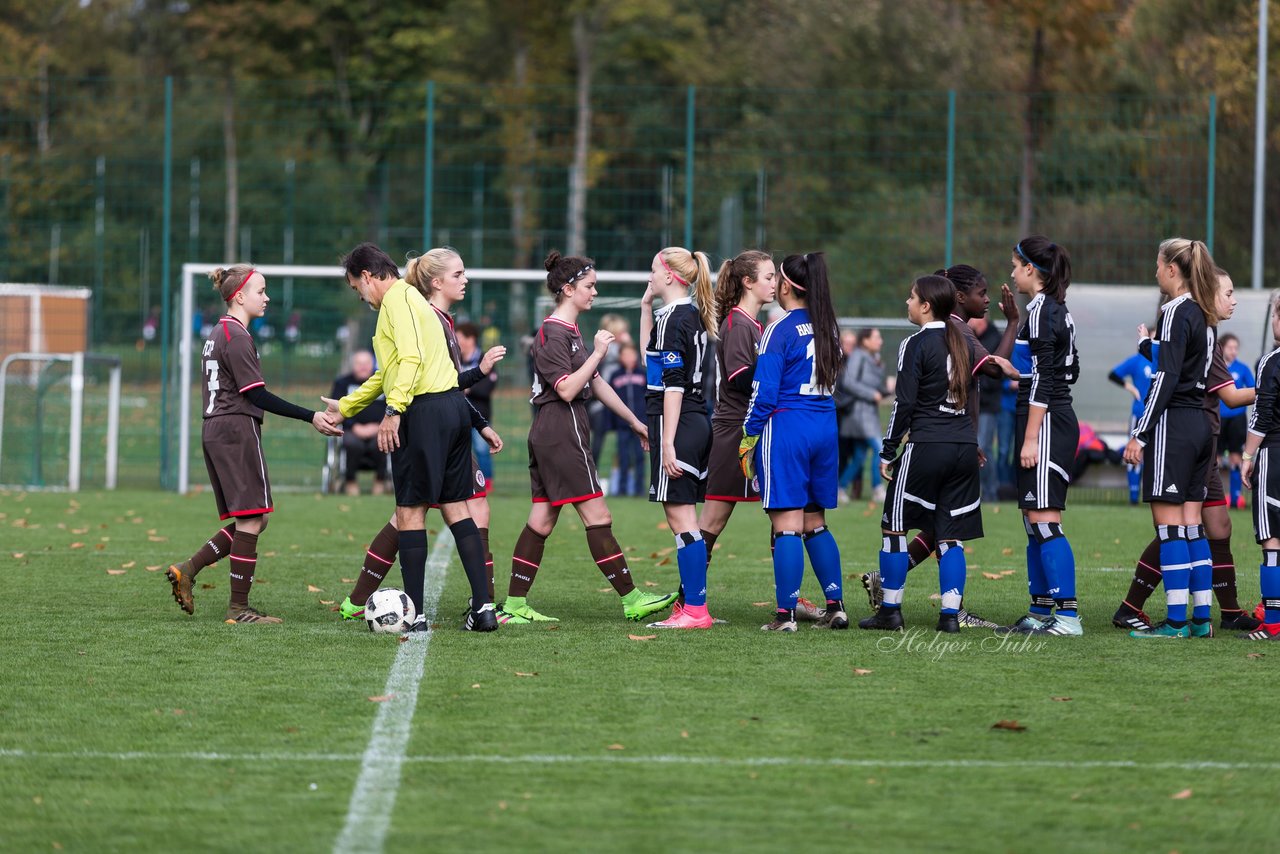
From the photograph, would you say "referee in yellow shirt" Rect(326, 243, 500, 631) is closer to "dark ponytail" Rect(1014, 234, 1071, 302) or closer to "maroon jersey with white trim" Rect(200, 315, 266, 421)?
"maroon jersey with white trim" Rect(200, 315, 266, 421)

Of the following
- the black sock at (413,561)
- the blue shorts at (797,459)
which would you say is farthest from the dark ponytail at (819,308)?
the black sock at (413,561)

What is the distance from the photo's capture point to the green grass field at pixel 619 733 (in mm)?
4625

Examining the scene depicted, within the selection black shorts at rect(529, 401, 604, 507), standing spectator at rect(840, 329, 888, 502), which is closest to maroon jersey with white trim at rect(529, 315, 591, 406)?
black shorts at rect(529, 401, 604, 507)

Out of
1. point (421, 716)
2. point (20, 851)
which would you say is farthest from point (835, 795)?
point (20, 851)

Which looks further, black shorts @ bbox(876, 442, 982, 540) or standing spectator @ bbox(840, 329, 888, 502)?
standing spectator @ bbox(840, 329, 888, 502)

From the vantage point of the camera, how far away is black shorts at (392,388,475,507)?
7.64 metres

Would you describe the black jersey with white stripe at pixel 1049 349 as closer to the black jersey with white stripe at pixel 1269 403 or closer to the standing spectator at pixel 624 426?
the black jersey with white stripe at pixel 1269 403

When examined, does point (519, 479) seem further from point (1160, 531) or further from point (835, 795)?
point (835, 795)

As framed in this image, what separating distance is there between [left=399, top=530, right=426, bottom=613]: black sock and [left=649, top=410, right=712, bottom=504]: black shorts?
1.17m

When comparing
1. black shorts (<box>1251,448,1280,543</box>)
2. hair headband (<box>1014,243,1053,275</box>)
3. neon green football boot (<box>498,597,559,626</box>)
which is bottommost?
neon green football boot (<box>498,597,559,626</box>)

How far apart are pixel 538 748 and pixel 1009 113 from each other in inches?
605

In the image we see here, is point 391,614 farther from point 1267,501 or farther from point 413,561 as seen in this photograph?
point 1267,501

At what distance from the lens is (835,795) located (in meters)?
4.95

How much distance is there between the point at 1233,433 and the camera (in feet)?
53.3
